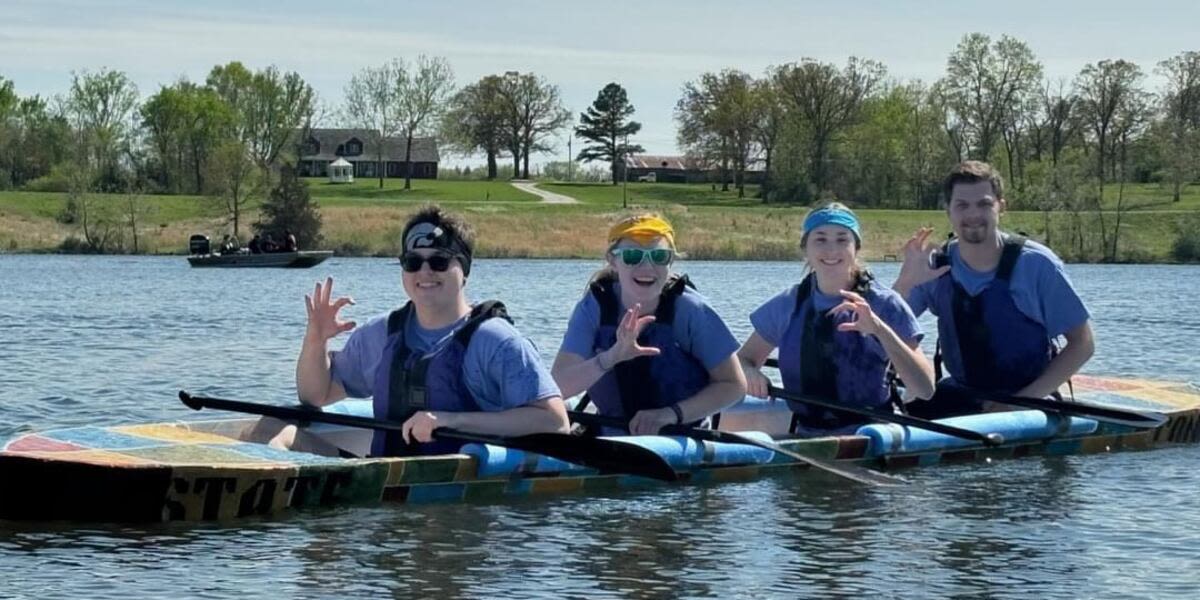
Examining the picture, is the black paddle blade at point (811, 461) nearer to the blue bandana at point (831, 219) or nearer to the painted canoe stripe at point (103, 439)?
the blue bandana at point (831, 219)

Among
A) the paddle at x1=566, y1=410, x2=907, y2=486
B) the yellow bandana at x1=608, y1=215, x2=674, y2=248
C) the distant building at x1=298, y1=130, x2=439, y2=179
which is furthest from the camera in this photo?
the distant building at x1=298, y1=130, x2=439, y2=179

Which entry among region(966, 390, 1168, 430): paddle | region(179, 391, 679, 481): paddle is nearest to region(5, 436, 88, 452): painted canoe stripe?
region(179, 391, 679, 481): paddle

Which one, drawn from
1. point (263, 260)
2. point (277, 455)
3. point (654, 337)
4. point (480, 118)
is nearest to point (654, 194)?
point (480, 118)

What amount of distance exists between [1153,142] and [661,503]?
254 feet

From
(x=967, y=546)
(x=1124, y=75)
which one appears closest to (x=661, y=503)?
(x=967, y=546)

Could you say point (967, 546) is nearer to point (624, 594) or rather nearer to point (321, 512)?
point (624, 594)

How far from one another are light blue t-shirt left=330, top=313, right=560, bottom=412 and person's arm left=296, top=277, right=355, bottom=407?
21cm

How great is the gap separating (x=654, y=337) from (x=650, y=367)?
0.32 m

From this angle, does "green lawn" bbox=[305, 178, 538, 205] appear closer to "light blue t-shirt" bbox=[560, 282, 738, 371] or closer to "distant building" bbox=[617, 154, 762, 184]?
"distant building" bbox=[617, 154, 762, 184]

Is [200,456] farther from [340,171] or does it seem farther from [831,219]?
[340,171]

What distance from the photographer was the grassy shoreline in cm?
7162

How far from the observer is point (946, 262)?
12.8 meters

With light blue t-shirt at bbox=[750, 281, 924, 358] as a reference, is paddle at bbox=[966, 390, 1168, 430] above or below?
below

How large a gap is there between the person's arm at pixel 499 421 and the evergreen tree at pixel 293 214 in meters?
62.3
